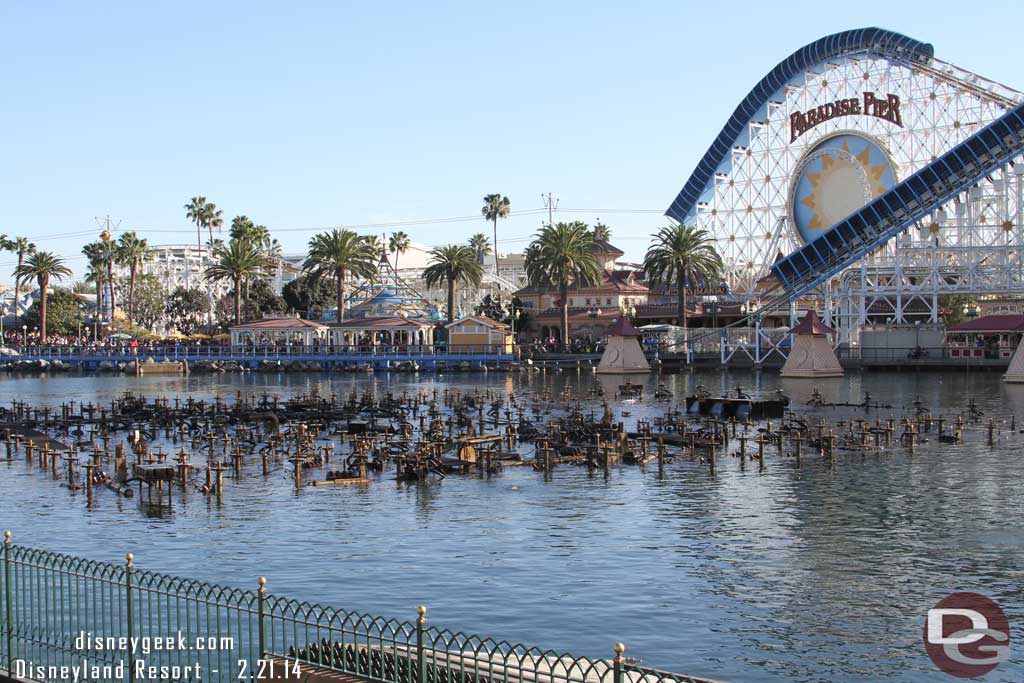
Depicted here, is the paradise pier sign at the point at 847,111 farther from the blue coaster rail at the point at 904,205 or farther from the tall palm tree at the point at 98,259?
the tall palm tree at the point at 98,259

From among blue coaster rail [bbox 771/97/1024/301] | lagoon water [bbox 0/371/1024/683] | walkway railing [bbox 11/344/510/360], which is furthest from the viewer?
walkway railing [bbox 11/344/510/360]

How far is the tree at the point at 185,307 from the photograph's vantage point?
184375 millimetres

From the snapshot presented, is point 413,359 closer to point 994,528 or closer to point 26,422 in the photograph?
point 26,422

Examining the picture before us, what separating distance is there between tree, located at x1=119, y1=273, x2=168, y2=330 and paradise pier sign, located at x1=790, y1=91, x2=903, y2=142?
96.6m

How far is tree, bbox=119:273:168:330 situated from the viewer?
178m

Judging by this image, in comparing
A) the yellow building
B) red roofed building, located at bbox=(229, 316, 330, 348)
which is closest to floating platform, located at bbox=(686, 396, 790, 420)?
the yellow building

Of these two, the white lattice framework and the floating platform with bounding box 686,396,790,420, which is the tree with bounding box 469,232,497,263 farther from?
the floating platform with bounding box 686,396,790,420

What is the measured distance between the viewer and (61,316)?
6501 inches

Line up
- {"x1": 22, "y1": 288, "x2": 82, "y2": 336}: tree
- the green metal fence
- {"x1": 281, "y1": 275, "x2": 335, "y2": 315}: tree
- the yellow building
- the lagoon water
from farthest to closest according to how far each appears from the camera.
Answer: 1. {"x1": 22, "y1": 288, "x2": 82, "y2": 336}: tree
2. {"x1": 281, "y1": 275, "x2": 335, "y2": 315}: tree
3. the yellow building
4. the lagoon water
5. the green metal fence

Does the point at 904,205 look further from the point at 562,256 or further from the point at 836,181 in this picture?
the point at 562,256

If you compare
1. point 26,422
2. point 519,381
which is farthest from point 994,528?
point 519,381

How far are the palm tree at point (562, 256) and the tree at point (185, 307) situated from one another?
230 ft

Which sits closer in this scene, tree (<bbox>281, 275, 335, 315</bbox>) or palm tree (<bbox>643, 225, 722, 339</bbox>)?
palm tree (<bbox>643, 225, 722, 339</bbox>)

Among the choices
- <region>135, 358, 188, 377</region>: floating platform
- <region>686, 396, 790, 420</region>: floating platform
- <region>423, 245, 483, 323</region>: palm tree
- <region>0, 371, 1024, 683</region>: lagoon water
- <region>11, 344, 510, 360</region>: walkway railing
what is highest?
<region>423, 245, 483, 323</region>: palm tree
